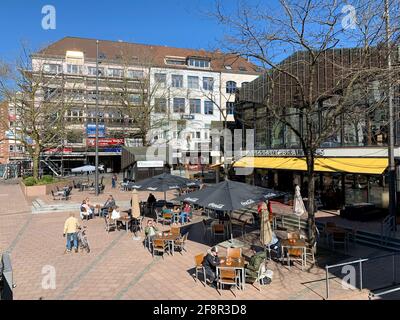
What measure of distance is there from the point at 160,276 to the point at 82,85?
50.1 meters

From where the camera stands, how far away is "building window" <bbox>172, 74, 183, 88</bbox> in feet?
183

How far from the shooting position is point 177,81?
2222 inches

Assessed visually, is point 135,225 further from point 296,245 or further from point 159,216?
point 296,245

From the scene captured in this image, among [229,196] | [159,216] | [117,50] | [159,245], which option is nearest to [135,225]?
[159,216]

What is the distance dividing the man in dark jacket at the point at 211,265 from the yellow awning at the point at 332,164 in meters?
10.1

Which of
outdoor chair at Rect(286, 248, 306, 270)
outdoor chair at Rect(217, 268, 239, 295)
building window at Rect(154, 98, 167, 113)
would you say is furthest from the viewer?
building window at Rect(154, 98, 167, 113)

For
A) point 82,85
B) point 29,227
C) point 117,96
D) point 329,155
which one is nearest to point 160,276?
point 29,227

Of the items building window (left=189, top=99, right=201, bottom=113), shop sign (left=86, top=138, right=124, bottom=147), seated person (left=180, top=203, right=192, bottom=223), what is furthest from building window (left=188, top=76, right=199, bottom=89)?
seated person (left=180, top=203, right=192, bottom=223)

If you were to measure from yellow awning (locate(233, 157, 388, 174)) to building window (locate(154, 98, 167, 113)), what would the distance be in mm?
19305

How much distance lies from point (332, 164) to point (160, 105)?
1160 inches

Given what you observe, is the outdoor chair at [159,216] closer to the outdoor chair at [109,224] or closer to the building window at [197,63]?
the outdoor chair at [109,224]

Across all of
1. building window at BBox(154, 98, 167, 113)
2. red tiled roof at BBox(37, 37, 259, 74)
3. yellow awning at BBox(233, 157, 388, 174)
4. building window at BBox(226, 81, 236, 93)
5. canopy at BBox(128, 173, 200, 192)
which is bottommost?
canopy at BBox(128, 173, 200, 192)

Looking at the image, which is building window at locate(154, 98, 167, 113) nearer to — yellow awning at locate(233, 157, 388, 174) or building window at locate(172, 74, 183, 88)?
building window at locate(172, 74, 183, 88)
